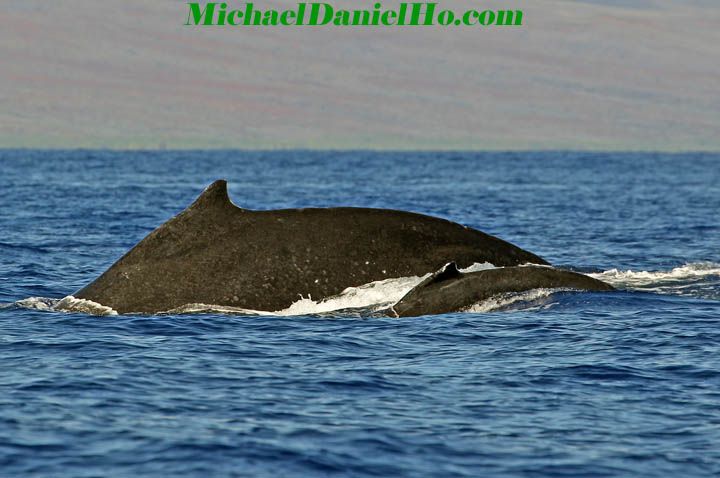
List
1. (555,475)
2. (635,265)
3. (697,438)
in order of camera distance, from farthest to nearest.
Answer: (635,265) < (697,438) < (555,475)

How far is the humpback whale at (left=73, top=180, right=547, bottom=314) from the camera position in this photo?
56.0 feet

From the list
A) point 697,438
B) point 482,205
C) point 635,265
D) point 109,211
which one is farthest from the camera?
point 482,205

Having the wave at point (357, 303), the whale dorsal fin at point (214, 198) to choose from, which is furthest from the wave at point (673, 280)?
the whale dorsal fin at point (214, 198)

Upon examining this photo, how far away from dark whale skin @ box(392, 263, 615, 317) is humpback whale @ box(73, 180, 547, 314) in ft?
1.22

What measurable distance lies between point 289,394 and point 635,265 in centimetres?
1488

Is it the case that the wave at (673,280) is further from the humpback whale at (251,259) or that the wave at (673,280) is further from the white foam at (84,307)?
the white foam at (84,307)

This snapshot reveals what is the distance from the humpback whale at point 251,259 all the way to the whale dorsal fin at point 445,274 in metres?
0.38

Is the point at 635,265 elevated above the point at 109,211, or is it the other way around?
the point at 635,265

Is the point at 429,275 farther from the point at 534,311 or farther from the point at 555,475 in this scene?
the point at 555,475

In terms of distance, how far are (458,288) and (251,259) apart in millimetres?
2908

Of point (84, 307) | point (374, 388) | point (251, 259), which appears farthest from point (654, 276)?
point (374, 388)

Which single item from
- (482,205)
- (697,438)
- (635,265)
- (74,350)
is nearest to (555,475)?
(697,438)

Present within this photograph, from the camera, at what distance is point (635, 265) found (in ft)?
85.3

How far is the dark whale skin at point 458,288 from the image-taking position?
1716 cm
